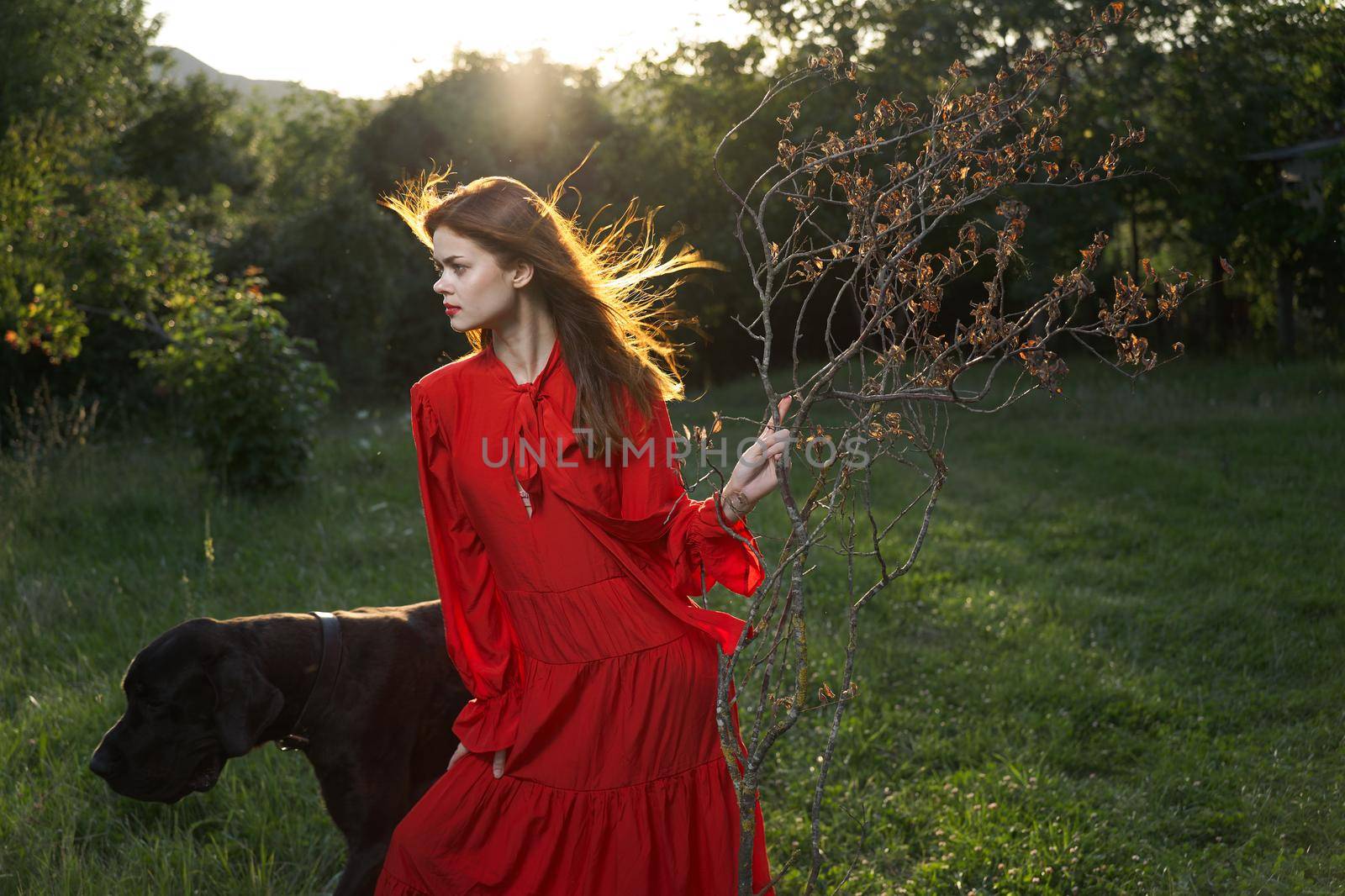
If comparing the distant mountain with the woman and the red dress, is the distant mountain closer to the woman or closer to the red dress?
the woman

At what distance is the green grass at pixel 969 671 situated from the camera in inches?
144

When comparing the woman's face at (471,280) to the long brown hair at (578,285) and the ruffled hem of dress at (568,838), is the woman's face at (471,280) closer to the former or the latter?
the long brown hair at (578,285)

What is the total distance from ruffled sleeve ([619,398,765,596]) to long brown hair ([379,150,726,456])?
2.2 inches

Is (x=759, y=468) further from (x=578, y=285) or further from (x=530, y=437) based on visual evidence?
(x=578, y=285)

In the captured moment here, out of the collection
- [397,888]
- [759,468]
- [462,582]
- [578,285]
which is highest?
[578,285]

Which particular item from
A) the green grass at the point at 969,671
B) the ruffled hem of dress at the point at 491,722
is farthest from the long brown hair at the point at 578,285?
the green grass at the point at 969,671

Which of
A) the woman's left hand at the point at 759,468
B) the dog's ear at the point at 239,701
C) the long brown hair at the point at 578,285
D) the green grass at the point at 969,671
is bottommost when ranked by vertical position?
the green grass at the point at 969,671

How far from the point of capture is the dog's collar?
2.96 m

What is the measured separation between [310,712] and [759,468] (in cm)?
154

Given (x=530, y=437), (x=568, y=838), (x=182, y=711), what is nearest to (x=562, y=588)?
(x=530, y=437)

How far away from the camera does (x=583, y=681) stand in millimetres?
2379

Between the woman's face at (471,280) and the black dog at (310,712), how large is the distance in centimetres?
108

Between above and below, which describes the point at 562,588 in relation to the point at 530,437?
below

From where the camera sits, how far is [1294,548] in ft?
22.0
